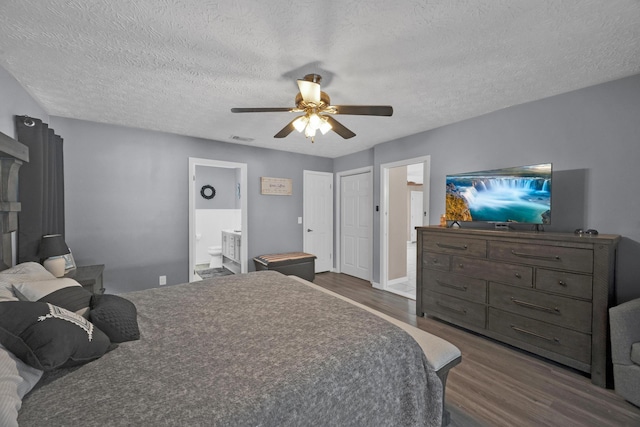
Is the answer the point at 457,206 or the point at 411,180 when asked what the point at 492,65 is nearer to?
the point at 457,206

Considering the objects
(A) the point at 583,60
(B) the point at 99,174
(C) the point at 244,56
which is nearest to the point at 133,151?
(B) the point at 99,174

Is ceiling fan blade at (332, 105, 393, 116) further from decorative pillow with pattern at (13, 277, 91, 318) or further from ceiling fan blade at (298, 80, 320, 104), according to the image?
decorative pillow with pattern at (13, 277, 91, 318)

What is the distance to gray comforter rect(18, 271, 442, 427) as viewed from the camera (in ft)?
2.74

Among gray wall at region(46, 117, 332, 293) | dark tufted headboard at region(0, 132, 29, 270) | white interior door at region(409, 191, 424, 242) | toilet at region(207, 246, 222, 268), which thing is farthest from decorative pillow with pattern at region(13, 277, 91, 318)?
white interior door at region(409, 191, 424, 242)

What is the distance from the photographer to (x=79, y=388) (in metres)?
0.92

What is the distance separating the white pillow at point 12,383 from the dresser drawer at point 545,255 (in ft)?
10.3

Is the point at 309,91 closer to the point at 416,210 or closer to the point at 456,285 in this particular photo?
the point at 456,285

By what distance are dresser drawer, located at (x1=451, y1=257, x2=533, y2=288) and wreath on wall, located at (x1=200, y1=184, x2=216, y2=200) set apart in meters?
5.20

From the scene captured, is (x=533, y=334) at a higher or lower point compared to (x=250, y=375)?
lower

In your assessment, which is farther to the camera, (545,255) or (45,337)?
(545,255)

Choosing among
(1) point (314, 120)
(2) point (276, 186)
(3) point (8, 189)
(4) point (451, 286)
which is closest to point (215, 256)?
(2) point (276, 186)

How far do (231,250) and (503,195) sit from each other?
464 centimetres

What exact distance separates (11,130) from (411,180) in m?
8.88

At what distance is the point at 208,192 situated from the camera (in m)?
5.96
